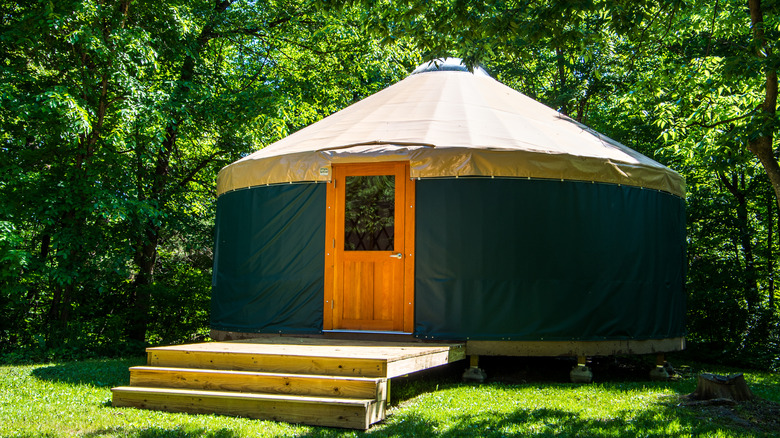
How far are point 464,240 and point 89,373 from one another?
336 cm

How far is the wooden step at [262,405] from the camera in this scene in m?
3.62

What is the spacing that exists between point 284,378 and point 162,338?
671 centimetres

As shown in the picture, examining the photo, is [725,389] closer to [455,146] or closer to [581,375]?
[581,375]

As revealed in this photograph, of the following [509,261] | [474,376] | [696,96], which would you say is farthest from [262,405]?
[696,96]

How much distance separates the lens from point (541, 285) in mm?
5465

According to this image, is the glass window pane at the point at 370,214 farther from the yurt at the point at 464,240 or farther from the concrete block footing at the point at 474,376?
the concrete block footing at the point at 474,376

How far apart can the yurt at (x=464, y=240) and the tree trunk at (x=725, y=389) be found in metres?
1.15

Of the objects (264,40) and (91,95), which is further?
(264,40)

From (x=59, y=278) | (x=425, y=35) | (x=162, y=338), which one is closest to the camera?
(x=425, y=35)

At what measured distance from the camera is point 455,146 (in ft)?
17.9

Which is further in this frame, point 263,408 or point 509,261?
point 509,261

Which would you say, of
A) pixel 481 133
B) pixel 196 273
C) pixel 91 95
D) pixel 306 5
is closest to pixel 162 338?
pixel 196 273

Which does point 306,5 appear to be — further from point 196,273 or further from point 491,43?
point 491,43

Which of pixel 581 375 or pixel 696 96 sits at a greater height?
pixel 696 96
